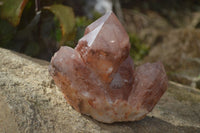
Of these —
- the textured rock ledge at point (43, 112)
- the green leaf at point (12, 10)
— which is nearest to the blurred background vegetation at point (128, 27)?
the green leaf at point (12, 10)

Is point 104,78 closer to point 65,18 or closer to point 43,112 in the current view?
point 43,112

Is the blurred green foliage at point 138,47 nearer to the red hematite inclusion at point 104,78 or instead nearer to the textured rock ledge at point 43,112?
the textured rock ledge at point 43,112

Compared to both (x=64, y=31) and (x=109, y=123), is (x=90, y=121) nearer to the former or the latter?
(x=109, y=123)

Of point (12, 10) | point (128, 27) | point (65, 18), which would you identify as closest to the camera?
point (12, 10)

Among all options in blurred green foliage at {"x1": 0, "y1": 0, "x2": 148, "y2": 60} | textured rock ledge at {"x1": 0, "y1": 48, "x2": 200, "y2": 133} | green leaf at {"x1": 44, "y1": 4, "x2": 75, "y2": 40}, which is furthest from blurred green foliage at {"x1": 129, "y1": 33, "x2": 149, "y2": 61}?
textured rock ledge at {"x1": 0, "y1": 48, "x2": 200, "y2": 133}

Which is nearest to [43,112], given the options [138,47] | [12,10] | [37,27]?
[12,10]

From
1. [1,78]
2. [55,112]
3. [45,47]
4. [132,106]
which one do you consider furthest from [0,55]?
[45,47]
